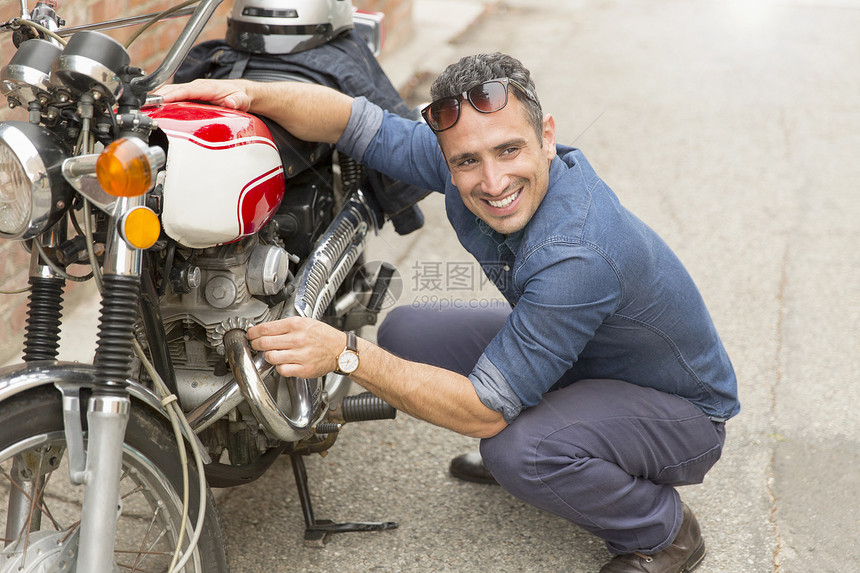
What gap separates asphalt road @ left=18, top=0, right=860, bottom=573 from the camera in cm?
222

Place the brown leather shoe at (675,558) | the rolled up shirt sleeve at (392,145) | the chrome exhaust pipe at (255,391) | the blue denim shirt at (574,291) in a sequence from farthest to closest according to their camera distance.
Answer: the rolled up shirt sleeve at (392,145) → the brown leather shoe at (675,558) → the blue denim shirt at (574,291) → the chrome exhaust pipe at (255,391)

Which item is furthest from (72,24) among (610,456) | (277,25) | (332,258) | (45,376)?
(610,456)

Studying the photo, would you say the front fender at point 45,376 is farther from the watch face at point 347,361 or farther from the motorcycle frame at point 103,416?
the watch face at point 347,361

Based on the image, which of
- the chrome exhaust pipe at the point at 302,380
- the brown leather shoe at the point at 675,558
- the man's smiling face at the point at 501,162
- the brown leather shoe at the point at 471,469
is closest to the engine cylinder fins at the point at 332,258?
the chrome exhaust pipe at the point at 302,380

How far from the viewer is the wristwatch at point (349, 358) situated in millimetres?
1701

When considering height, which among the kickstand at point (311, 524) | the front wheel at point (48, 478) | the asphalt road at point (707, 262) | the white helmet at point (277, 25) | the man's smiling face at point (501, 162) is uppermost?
the white helmet at point (277, 25)

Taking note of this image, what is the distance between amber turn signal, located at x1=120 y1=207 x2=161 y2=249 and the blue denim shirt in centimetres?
76

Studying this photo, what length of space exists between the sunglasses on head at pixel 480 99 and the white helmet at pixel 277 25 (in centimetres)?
55

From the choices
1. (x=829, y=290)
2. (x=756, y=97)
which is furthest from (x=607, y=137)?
(x=829, y=290)

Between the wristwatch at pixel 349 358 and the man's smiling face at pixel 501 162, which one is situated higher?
the man's smiling face at pixel 501 162

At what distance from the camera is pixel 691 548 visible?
210 centimetres

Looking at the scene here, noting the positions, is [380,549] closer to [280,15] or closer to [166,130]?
[166,130]

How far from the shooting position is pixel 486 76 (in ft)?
5.88

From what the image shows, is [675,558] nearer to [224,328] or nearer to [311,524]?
[311,524]
